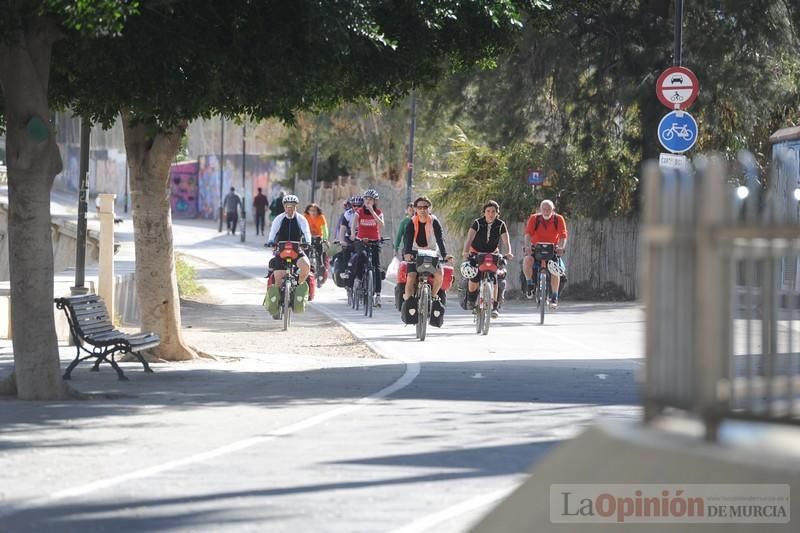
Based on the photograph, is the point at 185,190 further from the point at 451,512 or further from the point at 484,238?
the point at 451,512

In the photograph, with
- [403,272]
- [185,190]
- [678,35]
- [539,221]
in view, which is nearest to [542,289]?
[539,221]

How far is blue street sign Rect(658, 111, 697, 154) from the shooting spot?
2244 cm

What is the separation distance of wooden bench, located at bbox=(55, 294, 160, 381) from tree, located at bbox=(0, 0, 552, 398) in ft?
5.91

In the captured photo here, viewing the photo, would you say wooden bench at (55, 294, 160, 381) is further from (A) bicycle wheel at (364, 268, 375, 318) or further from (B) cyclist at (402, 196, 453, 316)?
(A) bicycle wheel at (364, 268, 375, 318)

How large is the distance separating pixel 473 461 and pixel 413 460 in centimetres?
34

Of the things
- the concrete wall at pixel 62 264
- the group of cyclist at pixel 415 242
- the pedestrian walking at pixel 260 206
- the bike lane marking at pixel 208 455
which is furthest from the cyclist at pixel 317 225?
the pedestrian walking at pixel 260 206

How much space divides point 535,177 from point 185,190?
194ft

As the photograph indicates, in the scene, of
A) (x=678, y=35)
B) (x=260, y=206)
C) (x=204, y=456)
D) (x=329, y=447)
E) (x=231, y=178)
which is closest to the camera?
(x=204, y=456)

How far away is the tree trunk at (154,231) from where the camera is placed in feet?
54.7

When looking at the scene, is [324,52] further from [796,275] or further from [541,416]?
[796,275]

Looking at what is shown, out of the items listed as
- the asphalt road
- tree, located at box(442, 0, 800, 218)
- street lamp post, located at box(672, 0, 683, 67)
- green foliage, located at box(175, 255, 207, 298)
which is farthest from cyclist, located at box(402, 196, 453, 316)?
green foliage, located at box(175, 255, 207, 298)

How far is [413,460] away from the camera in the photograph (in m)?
9.01

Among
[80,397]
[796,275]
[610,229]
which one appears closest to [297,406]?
[80,397]

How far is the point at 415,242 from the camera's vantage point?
20.8 metres
